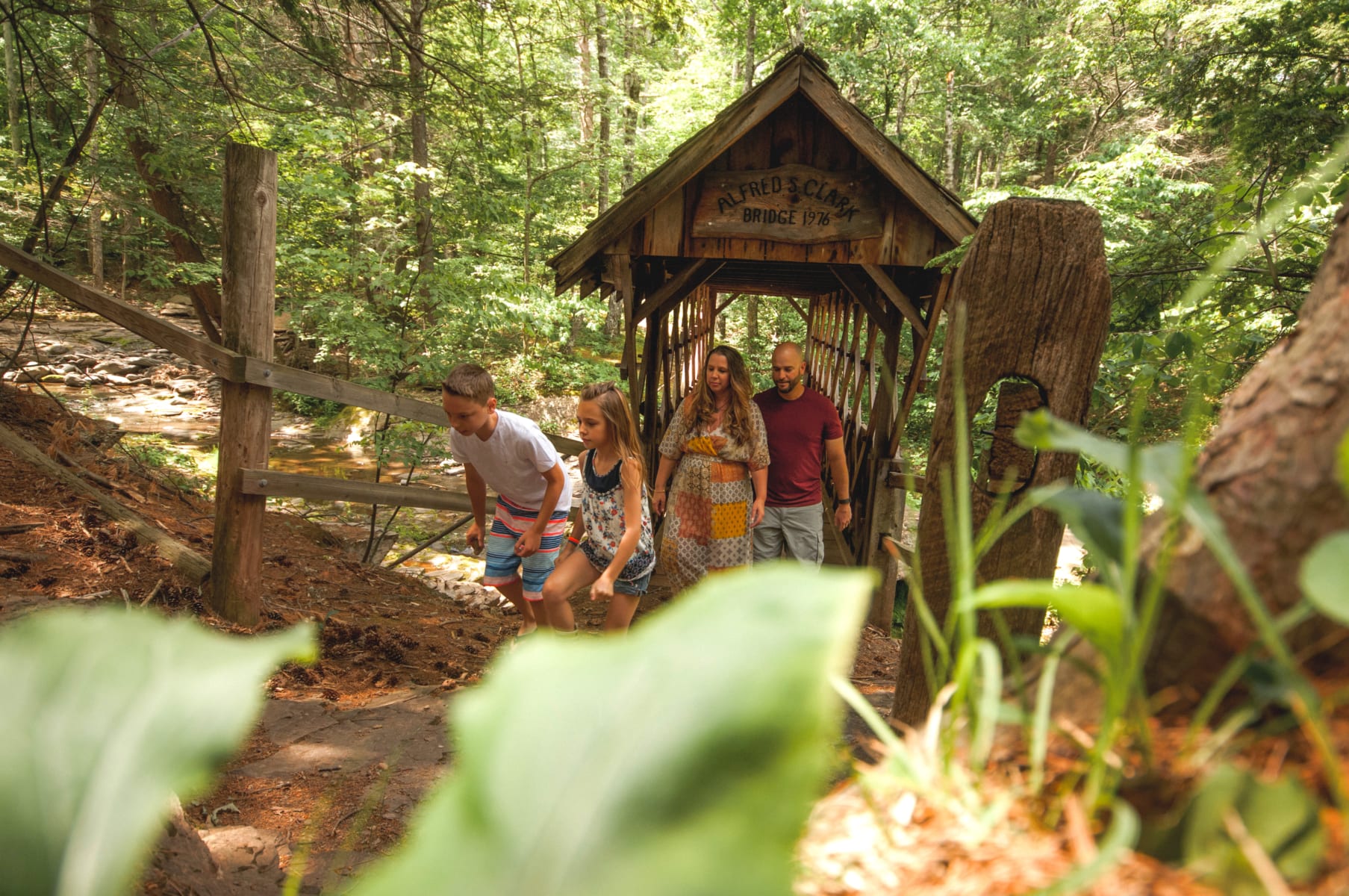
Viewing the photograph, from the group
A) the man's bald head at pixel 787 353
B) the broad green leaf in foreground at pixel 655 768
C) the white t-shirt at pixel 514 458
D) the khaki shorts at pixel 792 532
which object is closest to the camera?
the broad green leaf in foreground at pixel 655 768

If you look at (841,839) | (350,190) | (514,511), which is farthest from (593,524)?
(350,190)

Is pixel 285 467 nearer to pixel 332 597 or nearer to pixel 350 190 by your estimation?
pixel 350 190

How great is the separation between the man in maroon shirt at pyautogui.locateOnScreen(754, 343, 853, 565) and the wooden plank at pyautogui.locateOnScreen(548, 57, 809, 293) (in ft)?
5.34

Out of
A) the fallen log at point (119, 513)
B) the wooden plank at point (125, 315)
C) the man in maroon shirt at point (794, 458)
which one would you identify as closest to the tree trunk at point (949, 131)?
the man in maroon shirt at point (794, 458)

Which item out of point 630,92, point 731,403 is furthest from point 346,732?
point 630,92

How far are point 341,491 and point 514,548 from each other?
1.08m

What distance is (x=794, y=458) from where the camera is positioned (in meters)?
4.81

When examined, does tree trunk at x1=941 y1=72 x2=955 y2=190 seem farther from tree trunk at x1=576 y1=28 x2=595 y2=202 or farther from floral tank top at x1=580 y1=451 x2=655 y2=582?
floral tank top at x1=580 y1=451 x2=655 y2=582

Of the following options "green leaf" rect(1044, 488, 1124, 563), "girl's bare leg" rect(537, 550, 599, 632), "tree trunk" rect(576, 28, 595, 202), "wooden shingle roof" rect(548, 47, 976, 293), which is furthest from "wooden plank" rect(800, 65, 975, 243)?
"tree trunk" rect(576, 28, 595, 202)

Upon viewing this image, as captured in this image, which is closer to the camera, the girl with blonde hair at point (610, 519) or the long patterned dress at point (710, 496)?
the girl with blonde hair at point (610, 519)

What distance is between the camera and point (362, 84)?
226 inches

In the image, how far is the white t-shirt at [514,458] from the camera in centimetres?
405

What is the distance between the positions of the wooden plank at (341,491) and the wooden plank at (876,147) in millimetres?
3743

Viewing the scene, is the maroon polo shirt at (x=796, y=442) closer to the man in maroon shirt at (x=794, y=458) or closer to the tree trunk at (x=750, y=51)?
the man in maroon shirt at (x=794, y=458)
